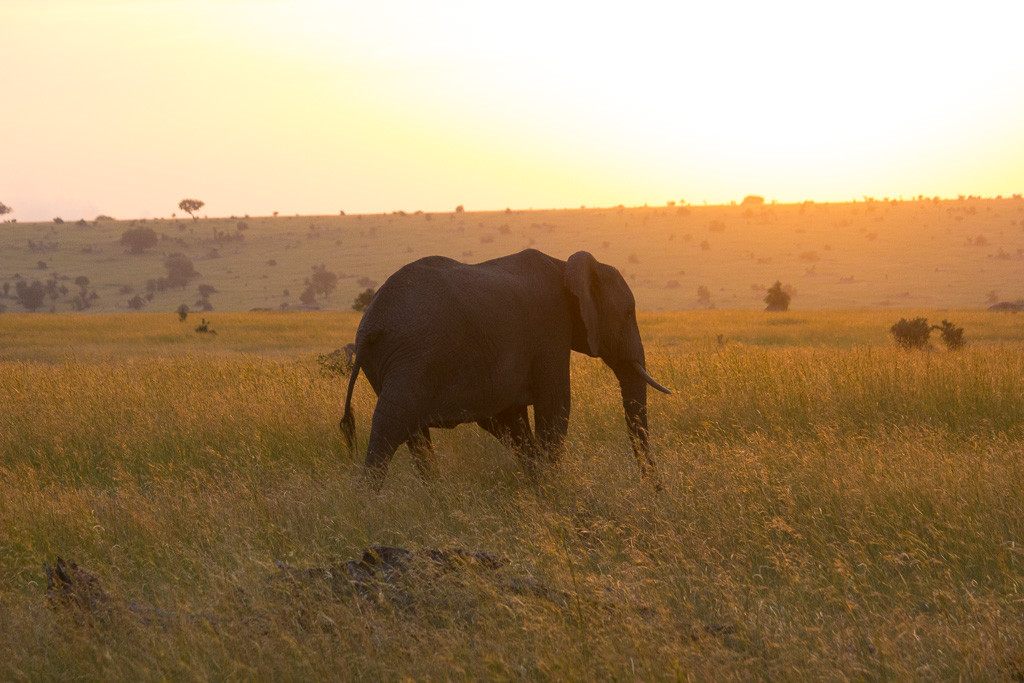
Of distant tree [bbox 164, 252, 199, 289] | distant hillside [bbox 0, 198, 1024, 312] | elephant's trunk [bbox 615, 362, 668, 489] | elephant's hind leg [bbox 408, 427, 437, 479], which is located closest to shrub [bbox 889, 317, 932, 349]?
elephant's trunk [bbox 615, 362, 668, 489]

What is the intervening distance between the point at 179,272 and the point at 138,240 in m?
15.2

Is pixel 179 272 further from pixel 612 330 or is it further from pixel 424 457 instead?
pixel 424 457

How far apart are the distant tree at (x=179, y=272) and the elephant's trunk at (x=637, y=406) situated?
194 feet

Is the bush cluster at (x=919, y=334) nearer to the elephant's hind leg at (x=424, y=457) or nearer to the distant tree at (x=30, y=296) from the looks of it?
the elephant's hind leg at (x=424, y=457)

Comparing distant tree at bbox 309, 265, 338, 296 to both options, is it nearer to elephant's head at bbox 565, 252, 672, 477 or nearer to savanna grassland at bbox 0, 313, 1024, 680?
savanna grassland at bbox 0, 313, 1024, 680

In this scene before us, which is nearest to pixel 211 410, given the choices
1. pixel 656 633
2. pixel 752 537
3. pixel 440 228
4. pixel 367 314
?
pixel 367 314

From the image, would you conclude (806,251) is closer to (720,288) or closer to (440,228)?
(720,288)

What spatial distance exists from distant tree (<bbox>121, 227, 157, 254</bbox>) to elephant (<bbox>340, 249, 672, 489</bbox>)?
246 ft

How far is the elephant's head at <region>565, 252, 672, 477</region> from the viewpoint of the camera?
7020 mm

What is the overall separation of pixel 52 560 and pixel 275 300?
170 feet

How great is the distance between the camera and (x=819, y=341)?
2136 cm

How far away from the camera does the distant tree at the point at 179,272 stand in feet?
203

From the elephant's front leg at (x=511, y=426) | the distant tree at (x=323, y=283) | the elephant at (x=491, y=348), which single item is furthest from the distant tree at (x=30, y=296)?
the elephant at (x=491, y=348)

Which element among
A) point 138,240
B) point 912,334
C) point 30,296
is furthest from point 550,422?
point 138,240
